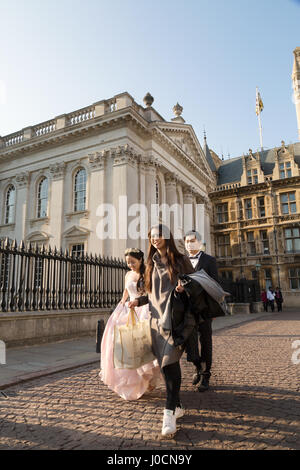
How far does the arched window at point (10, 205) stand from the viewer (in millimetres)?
22953

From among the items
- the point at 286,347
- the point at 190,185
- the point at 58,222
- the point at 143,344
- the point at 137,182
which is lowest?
the point at 286,347

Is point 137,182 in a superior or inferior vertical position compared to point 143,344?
superior

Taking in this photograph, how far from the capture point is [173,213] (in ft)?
76.0

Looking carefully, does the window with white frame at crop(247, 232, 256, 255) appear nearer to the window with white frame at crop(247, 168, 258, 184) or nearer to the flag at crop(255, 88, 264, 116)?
the window with white frame at crop(247, 168, 258, 184)

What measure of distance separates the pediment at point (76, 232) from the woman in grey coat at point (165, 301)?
16135 millimetres

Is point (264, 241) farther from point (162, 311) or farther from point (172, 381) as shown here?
point (172, 381)

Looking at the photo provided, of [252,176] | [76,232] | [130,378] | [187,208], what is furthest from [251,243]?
[130,378]

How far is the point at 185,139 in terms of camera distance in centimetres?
2580

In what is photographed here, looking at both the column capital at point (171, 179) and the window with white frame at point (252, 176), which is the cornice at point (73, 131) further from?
the window with white frame at point (252, 176)

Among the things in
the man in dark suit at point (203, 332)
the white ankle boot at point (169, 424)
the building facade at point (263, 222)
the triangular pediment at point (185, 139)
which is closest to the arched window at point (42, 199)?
the triangular pediment at point (185, 139)

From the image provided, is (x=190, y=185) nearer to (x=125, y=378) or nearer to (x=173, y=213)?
(x=173, y=213)
